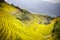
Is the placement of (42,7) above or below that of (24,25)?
above

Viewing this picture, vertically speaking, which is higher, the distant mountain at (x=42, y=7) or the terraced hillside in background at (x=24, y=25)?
the distant mountain at (x=42, y=7)

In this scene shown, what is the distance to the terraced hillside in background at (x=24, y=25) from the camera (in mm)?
3459

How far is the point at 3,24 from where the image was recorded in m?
3.47

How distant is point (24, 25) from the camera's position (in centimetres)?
358

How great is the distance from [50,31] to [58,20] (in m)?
0.32

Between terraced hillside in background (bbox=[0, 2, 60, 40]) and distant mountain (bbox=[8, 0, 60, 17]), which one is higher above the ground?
distant mountain (bbox=[8, 0, 60, 17])

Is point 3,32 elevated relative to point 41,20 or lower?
lower

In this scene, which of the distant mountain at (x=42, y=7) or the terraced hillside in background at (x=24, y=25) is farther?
the distant mountain at (x=42, y=7)

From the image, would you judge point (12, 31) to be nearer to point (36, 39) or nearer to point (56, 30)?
point (36, 39)

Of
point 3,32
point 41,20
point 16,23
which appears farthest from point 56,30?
point 3,32

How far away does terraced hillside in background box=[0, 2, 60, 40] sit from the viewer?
3459mm

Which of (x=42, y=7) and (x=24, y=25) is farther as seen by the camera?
(x=42, y=7)

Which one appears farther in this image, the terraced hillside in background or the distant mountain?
the distant mountain

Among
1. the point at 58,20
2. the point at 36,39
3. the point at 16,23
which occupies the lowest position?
the point at 36,39
